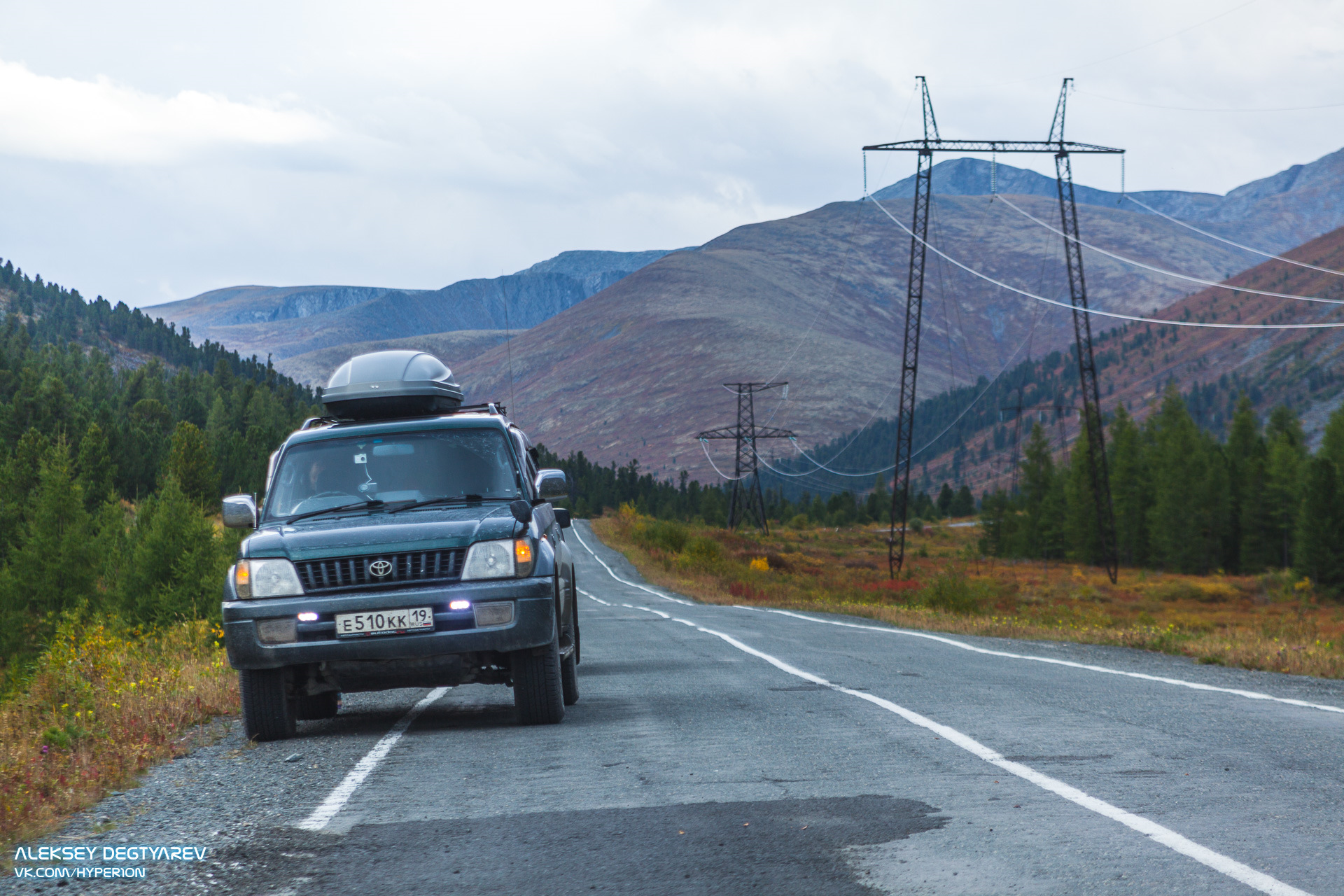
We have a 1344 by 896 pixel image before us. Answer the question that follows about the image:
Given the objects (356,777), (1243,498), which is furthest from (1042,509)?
(356,777)

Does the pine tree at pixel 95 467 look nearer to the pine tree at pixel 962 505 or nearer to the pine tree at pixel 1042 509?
the pine tree at pixel 1042 509

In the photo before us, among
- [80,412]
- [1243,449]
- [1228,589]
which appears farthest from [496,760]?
[80,412]

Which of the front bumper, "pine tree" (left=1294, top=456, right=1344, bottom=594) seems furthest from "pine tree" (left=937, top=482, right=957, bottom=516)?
the front bumper

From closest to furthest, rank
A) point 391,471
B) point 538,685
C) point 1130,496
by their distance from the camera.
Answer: point 538,685
point 391,471
point 1130,496

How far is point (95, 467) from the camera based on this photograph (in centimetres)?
10212

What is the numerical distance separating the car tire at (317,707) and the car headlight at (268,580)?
179 centimetres

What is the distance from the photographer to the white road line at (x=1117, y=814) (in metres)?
4.30

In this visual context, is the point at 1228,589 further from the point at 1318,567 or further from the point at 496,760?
the point at 496,760

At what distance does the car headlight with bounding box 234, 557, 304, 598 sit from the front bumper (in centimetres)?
5

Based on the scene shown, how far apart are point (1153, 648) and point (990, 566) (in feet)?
257

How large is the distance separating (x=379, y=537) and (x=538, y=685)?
162 cm

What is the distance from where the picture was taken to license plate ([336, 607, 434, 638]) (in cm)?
809

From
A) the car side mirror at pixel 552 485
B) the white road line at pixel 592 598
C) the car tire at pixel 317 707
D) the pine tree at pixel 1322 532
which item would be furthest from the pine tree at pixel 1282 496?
the car tire at pixel 317 707

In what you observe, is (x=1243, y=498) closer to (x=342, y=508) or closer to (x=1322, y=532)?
→ (x=1322, y=532)
